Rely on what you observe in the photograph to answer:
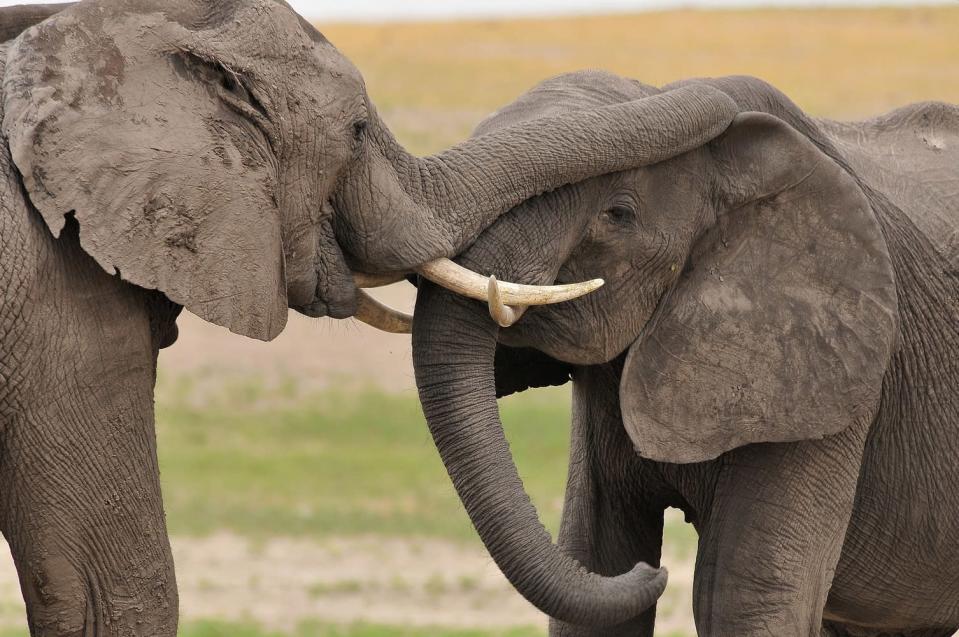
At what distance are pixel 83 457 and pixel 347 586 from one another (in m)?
7.07

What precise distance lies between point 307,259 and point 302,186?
21cm

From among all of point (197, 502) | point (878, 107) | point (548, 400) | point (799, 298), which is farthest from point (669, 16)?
point (799, 298)

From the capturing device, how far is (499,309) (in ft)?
17.2

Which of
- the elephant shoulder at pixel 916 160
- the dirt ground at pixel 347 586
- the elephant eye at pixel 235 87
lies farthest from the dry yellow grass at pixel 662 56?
the elephant eye at pixel 235 87

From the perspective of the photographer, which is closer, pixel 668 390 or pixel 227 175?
pixel 227 175

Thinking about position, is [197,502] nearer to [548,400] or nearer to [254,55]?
[548,400]

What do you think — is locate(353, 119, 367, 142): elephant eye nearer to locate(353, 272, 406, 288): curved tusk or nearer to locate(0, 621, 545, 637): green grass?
locate(353, 272, 406, 288): curved tusk

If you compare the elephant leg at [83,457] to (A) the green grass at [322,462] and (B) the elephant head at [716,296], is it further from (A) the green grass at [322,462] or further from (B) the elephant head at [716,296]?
(A) the green grass at [322,462]

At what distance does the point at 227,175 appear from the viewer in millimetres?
4910

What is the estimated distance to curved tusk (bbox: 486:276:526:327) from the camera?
204 inches

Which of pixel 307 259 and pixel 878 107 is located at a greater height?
pixel 878 107

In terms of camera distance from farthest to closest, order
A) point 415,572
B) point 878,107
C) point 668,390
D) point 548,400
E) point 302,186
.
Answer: point 878,107 < point 548,400 < point 415,572 < point 668,390 < point 302,186

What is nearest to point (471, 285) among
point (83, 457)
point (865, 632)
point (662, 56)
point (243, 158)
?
point (243, 158)

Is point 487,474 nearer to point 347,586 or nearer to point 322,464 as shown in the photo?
point 347,586
